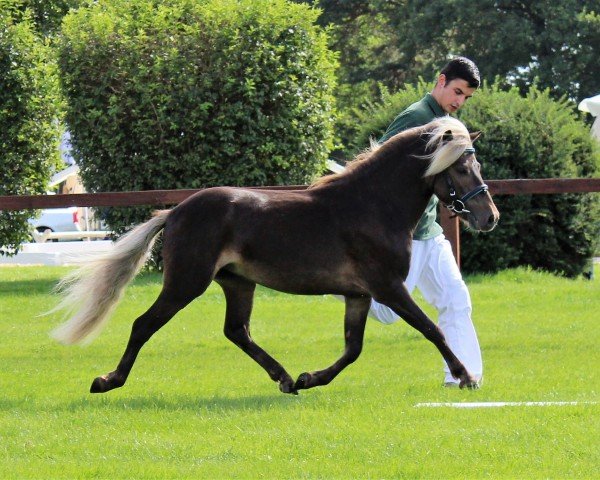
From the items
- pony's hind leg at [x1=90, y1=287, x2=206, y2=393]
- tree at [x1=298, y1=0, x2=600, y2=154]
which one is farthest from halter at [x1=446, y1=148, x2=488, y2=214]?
tree at [x1=298, y1=0, x2=600, y2=154]

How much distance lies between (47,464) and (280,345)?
5564mm

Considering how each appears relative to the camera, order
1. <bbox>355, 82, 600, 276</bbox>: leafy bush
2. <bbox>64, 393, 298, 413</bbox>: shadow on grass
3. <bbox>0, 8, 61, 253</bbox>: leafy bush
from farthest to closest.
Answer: <bbox>0, 8, 61, 253</bbox>: leafy bush → <bbox>355, 82, 600, 276</bbox>: leafy bush → <bbox>64, 393, 298, 413</bbox>: shadow on grass

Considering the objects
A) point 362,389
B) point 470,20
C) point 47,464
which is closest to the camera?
point 47,464

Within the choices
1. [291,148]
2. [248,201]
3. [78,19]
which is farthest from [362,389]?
[78,19]

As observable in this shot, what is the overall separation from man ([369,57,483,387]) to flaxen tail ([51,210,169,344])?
1628mm

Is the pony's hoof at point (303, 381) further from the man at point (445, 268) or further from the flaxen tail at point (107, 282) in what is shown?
the flaxen tail at point (107, 282)

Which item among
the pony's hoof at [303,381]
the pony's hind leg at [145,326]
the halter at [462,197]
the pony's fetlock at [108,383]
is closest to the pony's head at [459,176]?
the halter at [462,197]

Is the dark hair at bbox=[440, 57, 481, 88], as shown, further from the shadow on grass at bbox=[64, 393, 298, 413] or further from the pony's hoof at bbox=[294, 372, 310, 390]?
the shadow on grass at bbox=[64, 393, 298, 413]

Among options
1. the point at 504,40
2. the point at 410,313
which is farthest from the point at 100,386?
the point at 504,40

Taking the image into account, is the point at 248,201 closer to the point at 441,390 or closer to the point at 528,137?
the point at 441,390

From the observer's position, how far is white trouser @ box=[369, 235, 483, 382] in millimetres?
8008

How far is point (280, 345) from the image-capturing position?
11164 millimetres

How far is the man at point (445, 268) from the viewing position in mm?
7977

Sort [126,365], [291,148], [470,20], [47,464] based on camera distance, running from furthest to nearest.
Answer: [470,20], [291,148], [126,365], [47,464]
